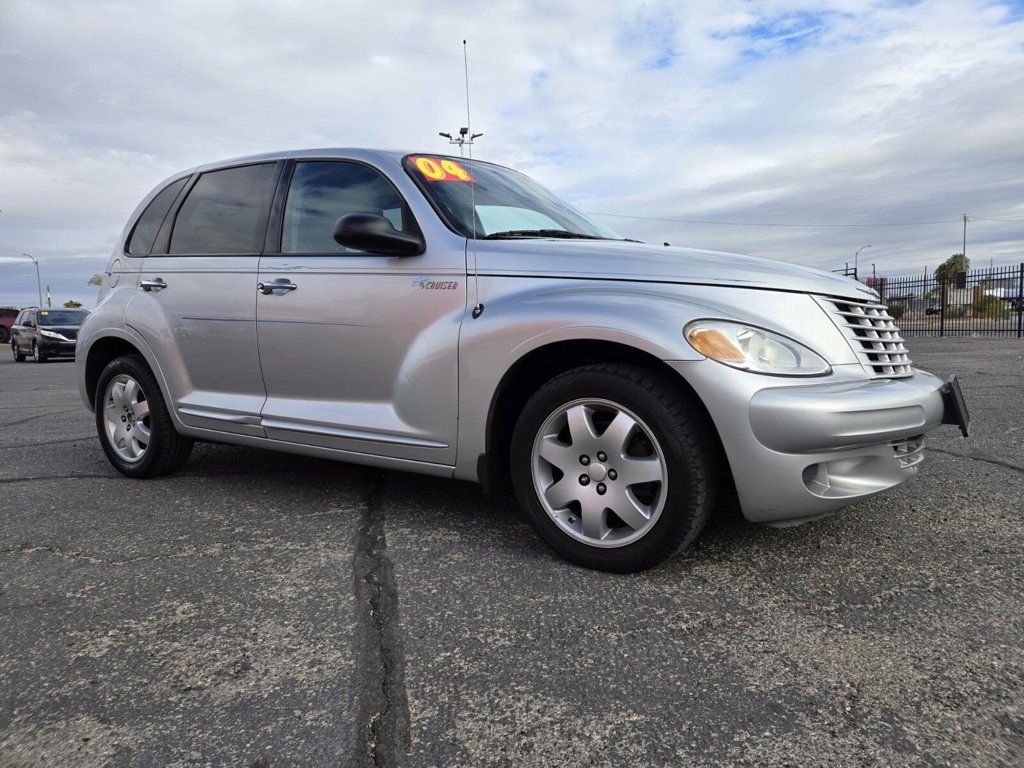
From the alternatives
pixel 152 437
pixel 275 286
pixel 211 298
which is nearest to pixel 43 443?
pixel 152 437

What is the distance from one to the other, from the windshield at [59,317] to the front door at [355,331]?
19968mm

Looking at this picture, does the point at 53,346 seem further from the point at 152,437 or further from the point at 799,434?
the point at 799,434

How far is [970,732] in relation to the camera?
1690 millimetres

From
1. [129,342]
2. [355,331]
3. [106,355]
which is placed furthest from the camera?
[106,355]

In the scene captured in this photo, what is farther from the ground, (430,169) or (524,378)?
(430,169)

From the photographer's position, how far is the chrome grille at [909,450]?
105 inches

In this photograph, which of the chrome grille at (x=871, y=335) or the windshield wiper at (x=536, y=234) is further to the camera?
the windshield wiper at (x=536, y=234)

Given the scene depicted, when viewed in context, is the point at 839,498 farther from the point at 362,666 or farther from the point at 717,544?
the point at 362,666

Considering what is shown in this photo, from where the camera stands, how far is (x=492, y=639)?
7.22 ft

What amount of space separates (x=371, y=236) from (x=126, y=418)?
2.30 m

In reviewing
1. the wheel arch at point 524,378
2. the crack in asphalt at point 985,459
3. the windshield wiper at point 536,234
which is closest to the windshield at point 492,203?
the windshield wiper at point 536,234

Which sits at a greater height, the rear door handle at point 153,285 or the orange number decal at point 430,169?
the orange number decal at point 430,169

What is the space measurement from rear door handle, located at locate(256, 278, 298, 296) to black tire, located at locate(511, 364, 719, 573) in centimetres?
146

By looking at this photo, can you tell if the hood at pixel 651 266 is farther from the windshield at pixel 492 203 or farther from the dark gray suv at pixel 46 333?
the dark gray suv at pixel 46 333
